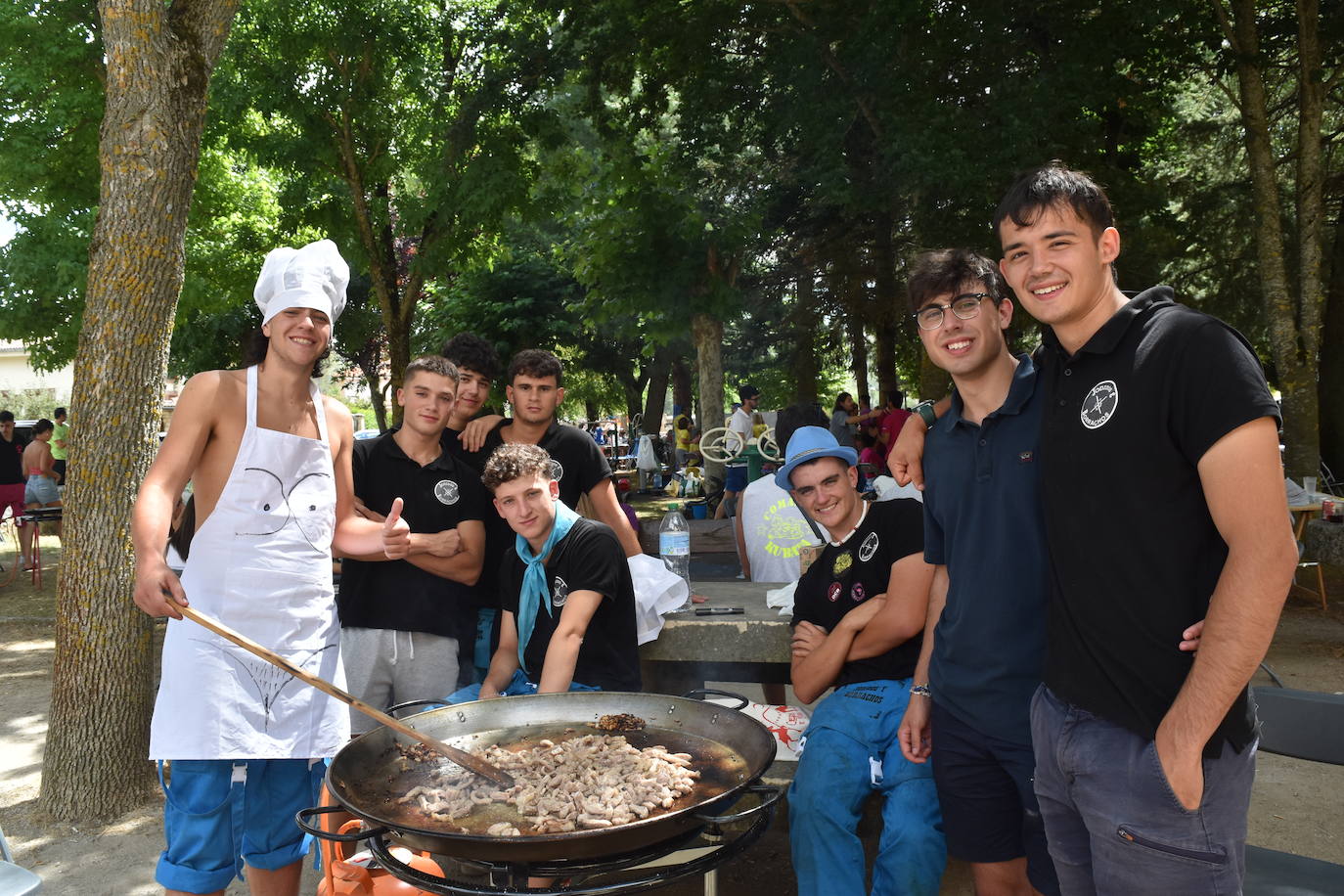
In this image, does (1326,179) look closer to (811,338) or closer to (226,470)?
(811,338)

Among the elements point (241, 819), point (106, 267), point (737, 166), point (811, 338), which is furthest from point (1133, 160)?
point (241, 819)

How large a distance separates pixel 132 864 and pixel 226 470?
2455 mm

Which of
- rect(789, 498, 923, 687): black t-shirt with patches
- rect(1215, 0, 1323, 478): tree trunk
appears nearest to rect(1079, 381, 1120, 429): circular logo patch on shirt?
rect(789, 498, 923, 687): black t-shirt with patches

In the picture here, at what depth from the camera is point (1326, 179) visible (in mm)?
12953

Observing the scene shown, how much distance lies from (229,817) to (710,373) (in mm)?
14142

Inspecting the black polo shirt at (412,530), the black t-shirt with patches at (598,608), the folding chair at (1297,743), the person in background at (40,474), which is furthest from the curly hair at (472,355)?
the person in background at (40,474)

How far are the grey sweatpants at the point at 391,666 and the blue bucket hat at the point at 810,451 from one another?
4.92ft

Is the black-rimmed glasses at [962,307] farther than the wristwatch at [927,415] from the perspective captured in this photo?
No

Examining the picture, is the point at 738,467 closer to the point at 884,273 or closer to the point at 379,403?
the point at 884,273

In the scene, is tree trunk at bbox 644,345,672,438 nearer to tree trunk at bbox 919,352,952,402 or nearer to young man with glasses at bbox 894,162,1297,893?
tree trunk at bbox 919,352,952,402

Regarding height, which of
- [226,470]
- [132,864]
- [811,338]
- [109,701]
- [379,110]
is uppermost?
[379,110]

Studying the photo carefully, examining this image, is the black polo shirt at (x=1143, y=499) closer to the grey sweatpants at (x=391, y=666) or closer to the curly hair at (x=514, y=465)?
the curly hair at (x=514, y=465)

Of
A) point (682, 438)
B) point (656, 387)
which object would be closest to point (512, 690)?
point (682, 438)

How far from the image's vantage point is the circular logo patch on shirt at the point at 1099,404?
1835mm
